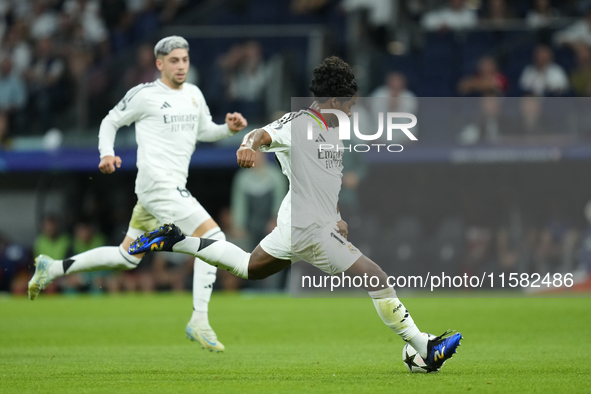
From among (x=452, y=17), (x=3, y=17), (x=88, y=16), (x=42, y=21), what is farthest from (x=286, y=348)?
(x=3, y=17)

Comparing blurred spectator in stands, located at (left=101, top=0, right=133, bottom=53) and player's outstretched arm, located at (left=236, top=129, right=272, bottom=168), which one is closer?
player's outstretched arm, located at (left=236, top=129, right=272, bottom=168)

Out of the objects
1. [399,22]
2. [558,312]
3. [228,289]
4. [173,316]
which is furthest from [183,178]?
[399,22]

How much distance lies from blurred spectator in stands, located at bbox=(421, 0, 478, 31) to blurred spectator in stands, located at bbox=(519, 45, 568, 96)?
5.28 ft

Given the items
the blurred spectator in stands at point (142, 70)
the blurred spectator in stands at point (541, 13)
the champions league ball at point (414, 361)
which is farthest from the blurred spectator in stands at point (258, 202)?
the champions league ball at point (414, 361)

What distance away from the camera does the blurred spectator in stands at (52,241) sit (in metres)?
16.0

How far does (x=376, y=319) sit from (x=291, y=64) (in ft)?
18.8

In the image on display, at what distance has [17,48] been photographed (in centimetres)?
1914

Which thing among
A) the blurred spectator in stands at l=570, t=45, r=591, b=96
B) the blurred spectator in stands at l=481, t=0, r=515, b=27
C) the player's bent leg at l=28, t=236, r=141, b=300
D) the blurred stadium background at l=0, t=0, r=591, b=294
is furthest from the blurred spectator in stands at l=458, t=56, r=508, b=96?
the player's bent leg at l=28, t=236, r=141, b=300

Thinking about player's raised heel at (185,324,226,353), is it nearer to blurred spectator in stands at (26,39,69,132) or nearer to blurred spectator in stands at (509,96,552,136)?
blurred spectator in stands at (509,96,552,136)

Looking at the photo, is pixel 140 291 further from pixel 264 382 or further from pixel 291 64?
pixel 264 382

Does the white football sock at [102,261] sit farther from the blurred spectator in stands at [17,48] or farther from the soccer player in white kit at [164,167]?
the blurred spectator in stands at [17,48]

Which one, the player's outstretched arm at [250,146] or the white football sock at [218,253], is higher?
the player's outstretched arm at [250,146]

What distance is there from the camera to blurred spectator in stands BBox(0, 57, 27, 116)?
16.5 meters

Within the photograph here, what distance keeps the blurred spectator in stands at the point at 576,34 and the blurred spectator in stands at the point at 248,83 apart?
5322 millimetres
